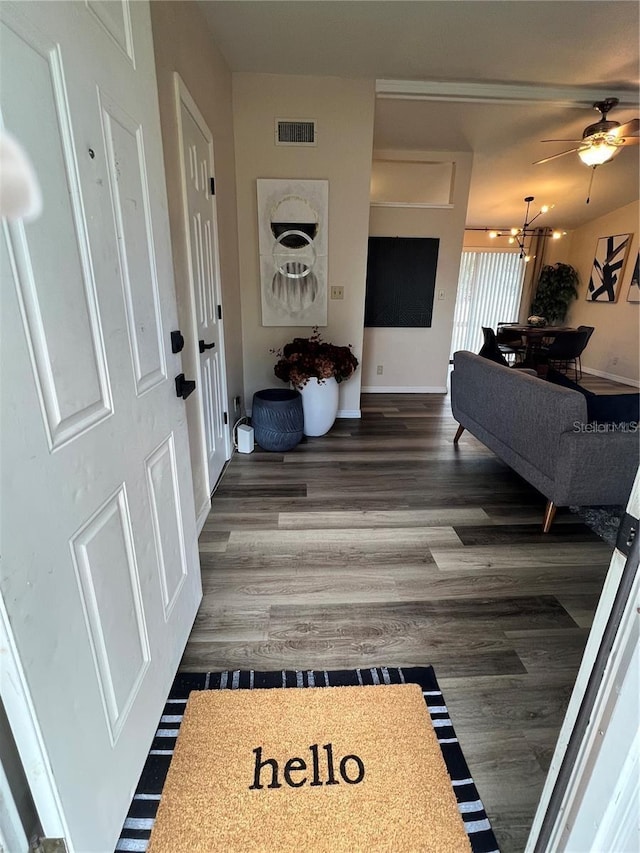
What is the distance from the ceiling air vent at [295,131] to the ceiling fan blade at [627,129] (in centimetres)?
245

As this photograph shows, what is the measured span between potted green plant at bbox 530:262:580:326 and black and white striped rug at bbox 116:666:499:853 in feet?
25.3

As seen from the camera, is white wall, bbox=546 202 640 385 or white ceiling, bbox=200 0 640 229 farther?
white wall, bbox=546 202 640 385

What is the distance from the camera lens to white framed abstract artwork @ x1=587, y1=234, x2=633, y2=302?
6043 mm

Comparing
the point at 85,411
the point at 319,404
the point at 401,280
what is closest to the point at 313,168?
the point at 401,280

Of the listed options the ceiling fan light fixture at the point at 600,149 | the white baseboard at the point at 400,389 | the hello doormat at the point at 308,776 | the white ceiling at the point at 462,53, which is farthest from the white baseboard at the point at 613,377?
the hello doormat at the point at 308,776

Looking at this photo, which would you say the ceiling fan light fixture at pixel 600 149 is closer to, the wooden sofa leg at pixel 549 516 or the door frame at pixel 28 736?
the wooden sofa leg at pixel 549 516

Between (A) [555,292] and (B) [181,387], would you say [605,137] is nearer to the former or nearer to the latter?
(B) [181,387]

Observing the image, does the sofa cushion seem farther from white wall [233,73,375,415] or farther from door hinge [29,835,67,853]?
door hinge [29,835,67,853]

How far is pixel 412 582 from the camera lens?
178cm

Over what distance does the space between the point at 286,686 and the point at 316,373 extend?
2.36m

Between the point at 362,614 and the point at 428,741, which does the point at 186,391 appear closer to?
the point at 362,614

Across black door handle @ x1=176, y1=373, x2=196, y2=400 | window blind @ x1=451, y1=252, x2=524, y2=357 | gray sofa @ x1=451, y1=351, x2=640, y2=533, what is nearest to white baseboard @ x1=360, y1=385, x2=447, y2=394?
window blind @ x1=451, y1=252, x2=524, y2=357

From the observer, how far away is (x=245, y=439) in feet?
10.4

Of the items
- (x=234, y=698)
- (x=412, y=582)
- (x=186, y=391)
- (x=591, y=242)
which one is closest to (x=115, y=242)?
(x=186, y=391)
